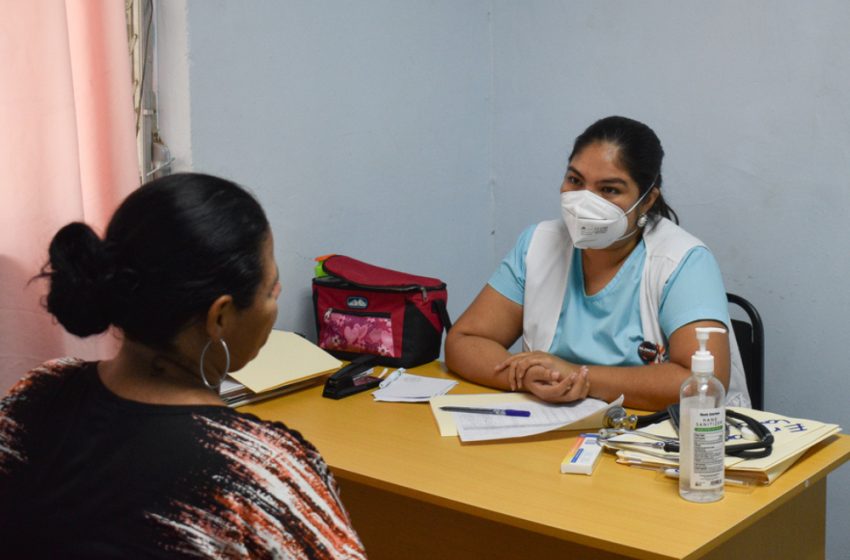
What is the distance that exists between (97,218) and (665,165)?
169 centimetres

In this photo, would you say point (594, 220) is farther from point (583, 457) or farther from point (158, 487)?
point (158, 487)

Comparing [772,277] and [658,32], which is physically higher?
[658,32]

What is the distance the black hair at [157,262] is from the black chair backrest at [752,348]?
1.38 m

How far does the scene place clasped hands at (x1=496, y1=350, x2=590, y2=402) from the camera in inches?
57.8

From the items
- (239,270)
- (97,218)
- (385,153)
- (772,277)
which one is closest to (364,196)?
(385,153)

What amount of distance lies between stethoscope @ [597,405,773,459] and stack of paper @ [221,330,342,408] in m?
0.71

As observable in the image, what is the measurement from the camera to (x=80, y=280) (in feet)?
2.60

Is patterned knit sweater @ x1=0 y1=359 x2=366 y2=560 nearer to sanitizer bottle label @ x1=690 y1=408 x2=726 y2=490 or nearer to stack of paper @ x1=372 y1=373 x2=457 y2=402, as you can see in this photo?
sanitizer bottle label @ x1=690 y1=408 x2=726 y2=490

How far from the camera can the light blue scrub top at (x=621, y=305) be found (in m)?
1.57

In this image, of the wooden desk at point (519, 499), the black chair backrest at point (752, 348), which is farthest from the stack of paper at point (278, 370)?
the black chair backrest at point (752, 348)

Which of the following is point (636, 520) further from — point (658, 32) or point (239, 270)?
point (658, 32)

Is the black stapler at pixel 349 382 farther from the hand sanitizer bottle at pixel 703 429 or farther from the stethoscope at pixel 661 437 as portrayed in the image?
the hand sanitizer bottle at pixel 703 429

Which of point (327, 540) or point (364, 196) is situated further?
point (364, 196)

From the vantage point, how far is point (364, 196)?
230 cm
